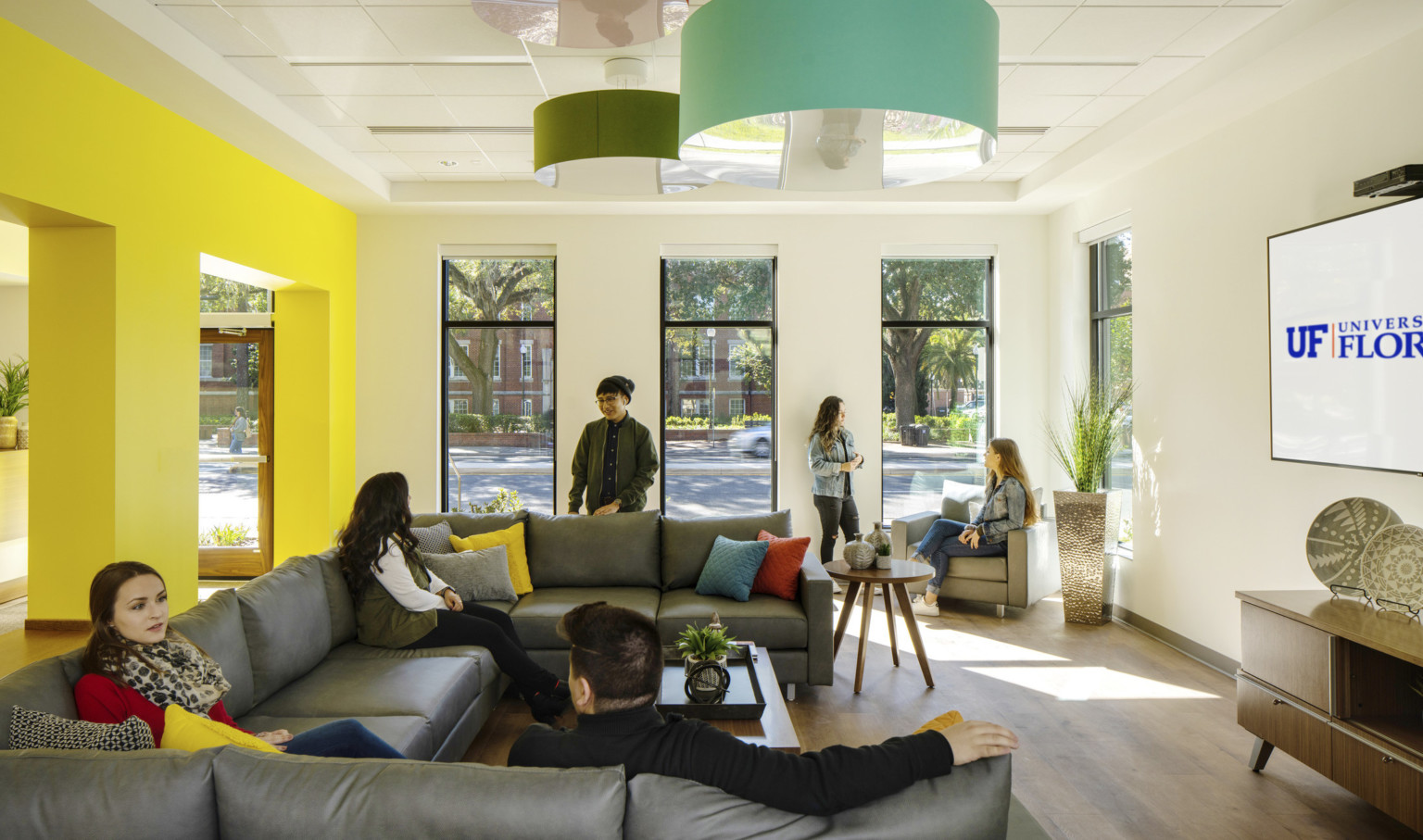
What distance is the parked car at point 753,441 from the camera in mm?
7477

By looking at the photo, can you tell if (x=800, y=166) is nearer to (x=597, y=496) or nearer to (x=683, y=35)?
(x=683, y=35)

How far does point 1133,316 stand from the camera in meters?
5.78

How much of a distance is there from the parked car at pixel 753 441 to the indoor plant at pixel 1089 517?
2.49m

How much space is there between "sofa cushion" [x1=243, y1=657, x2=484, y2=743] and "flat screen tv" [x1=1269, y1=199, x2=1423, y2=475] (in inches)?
147

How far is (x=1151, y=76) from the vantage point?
456 centimetres

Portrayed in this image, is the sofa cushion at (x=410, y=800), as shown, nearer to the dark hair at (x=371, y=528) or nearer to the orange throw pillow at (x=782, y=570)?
the dark hair at (x=371, y=528)

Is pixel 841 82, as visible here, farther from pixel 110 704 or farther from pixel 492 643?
pixel 492 643

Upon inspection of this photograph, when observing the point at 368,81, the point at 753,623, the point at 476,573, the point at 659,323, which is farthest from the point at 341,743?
the point at 659,323

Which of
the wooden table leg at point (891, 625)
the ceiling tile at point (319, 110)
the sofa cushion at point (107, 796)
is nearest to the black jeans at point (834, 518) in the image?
the wooden table leg at point (891, 625)

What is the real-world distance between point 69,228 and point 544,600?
10.2ft

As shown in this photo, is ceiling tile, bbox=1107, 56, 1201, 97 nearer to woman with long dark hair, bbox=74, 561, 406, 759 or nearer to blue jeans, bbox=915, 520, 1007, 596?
blue jeans, bbox=915, 520, 1007, 596

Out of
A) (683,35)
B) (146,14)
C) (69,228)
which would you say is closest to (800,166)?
(683,35)

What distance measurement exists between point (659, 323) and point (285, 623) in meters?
4.54

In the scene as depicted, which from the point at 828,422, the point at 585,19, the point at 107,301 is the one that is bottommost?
the point at 828,422
